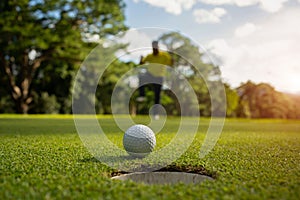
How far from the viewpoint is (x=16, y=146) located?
10.9 feet

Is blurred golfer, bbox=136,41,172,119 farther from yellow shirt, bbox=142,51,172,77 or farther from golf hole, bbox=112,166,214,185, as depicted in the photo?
golf hole, bbox=112,166,214,185

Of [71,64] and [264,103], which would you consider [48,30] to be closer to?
[71,64]

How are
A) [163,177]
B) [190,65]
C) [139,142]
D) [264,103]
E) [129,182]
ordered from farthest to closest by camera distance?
1. [264,103]
2. [190,65]
3. [139,142]
4. [163,177]
5. [129,182]

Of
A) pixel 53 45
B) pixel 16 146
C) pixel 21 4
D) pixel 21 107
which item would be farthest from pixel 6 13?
pixel 16 146

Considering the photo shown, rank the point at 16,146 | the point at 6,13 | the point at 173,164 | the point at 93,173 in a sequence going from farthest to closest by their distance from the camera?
the point at 6,13, the point at 16,146, the point at 173,164, the point at 93,173

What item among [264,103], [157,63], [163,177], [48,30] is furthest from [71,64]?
[163,177]

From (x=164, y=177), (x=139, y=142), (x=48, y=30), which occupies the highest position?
(x=48, y=30)

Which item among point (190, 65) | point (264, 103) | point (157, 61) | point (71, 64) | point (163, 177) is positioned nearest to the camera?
point (163, 177)

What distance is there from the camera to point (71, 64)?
21000 millimetres

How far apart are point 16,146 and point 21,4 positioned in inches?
572

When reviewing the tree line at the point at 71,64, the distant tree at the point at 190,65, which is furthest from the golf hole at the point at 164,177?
the distant tree at the point at 190,65

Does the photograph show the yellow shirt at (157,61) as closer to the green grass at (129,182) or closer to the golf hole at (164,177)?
the green grass at (129,182)

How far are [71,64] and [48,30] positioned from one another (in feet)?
15.4

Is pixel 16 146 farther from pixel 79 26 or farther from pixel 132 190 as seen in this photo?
pixel 79 26
